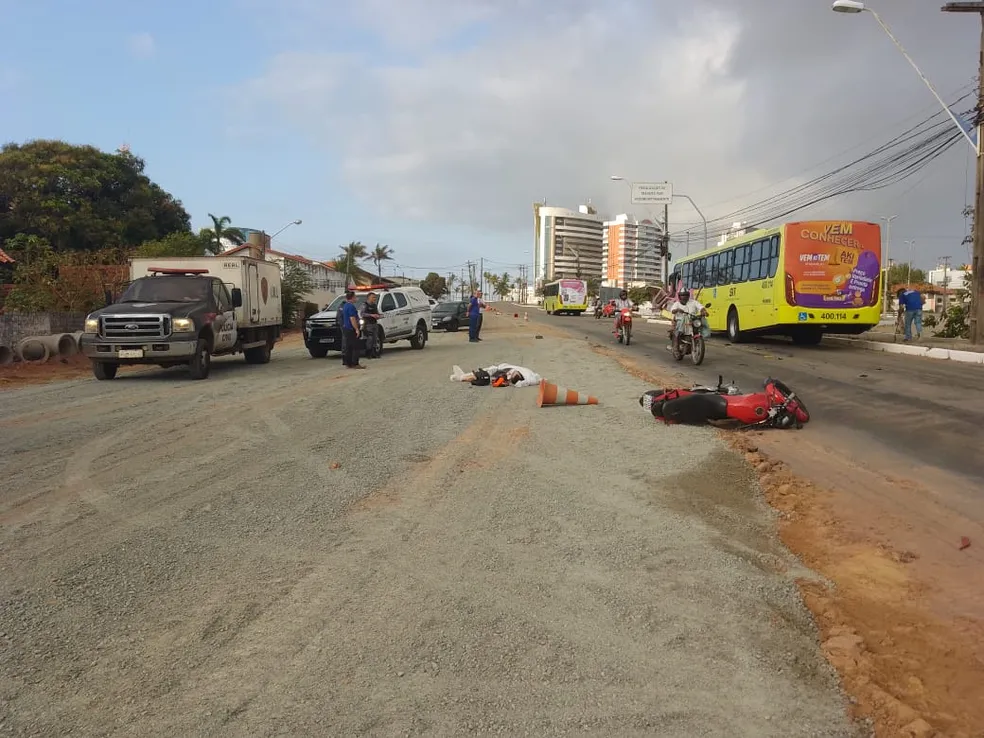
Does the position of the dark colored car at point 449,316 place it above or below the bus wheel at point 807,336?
above

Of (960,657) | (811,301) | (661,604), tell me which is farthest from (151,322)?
(811,301)

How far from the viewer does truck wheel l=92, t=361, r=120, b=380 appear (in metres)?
13.3

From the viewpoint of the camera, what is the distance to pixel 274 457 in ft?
22.4

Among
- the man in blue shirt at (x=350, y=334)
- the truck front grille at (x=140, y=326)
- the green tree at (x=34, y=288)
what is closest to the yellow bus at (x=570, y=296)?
the green tree at (x=34, y=288)

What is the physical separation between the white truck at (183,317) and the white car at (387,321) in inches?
58.3

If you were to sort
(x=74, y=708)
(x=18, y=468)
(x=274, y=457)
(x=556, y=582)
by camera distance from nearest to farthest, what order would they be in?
(x=74, y=708) < (x=556, y=582) < (x=18, y=468) < (x=274, y=457)

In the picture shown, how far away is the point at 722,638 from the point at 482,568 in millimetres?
1379

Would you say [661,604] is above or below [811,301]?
below

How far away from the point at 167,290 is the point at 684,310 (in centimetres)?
1071

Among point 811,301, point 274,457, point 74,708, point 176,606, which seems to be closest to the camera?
point 74,708

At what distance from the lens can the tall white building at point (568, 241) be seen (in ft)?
471

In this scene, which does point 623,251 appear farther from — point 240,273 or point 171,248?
point 240,273

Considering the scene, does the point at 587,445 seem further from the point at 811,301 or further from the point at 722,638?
the point at 811,301

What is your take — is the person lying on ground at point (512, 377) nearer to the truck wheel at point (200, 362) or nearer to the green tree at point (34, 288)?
the truck wheel at point (200, 362)
